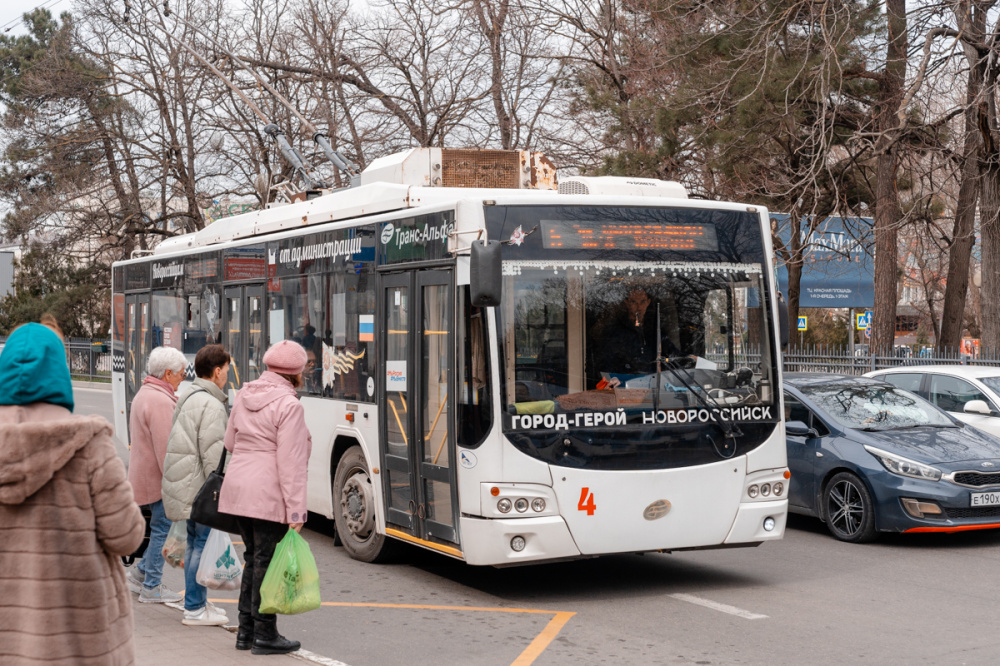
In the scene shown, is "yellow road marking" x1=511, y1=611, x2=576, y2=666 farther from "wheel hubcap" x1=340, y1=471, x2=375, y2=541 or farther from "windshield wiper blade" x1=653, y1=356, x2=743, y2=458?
"wheel hubcap" x1=340, y1=471, x2=375, y2=541

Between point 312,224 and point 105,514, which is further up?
point 312,224

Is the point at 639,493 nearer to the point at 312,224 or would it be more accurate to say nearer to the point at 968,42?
the point at 312,224

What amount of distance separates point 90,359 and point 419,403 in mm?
39963

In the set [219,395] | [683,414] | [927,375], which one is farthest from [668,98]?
[219,395]

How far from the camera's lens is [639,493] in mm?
7773

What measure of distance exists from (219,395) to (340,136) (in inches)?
896

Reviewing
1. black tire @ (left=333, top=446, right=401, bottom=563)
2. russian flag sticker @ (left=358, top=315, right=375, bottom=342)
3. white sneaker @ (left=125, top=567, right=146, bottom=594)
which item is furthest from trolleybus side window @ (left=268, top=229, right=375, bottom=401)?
white sneaker @ (left=125, top=567, right=146, bottom=594)

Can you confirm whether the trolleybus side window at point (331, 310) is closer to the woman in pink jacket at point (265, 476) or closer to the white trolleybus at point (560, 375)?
the white trolleybus at point (560, 375)

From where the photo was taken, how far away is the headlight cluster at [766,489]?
818cm

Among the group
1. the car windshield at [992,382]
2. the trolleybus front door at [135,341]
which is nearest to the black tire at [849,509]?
the car windshield at [992,382]

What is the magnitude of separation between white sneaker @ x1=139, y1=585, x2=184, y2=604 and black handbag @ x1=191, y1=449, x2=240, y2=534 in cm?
148

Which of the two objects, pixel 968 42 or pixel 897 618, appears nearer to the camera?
pixel 897 618

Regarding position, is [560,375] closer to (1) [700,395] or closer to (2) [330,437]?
(1) [700,395]

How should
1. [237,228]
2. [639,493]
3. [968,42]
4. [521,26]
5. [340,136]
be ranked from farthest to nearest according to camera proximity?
[340,136] → [521,26] → [968,42] → [237,228] → [639,493]
